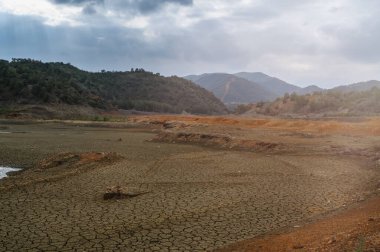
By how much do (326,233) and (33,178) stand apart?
42.0 feet

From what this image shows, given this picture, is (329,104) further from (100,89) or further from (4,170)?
(100,89)

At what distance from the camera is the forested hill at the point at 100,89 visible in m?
86.2

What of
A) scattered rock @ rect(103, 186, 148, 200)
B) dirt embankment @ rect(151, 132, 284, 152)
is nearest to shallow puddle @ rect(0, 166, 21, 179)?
scattered rock @ rect(103, 186, 148, 200)

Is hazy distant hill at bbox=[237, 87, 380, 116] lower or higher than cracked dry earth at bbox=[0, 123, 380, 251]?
higher

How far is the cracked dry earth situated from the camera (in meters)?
10.8

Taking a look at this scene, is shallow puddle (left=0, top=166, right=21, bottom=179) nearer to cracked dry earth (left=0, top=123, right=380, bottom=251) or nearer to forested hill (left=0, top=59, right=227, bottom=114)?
cracked dry earth (left=0, top=123, right=380, bottom=251)

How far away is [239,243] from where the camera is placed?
34.2ft

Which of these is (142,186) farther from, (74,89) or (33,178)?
(74,89)

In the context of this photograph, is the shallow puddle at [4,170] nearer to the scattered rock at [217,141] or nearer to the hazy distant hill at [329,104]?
the scattered rock at [217,141]

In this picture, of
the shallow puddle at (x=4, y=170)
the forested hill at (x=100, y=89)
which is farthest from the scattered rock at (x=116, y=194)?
the forested hill at (x=100, y=89)

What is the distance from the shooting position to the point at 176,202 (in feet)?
47.2

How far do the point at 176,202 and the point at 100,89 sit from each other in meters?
111

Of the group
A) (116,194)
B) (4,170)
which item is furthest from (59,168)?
(116,194)

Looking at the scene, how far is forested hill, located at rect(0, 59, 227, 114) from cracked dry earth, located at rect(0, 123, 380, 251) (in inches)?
2657
